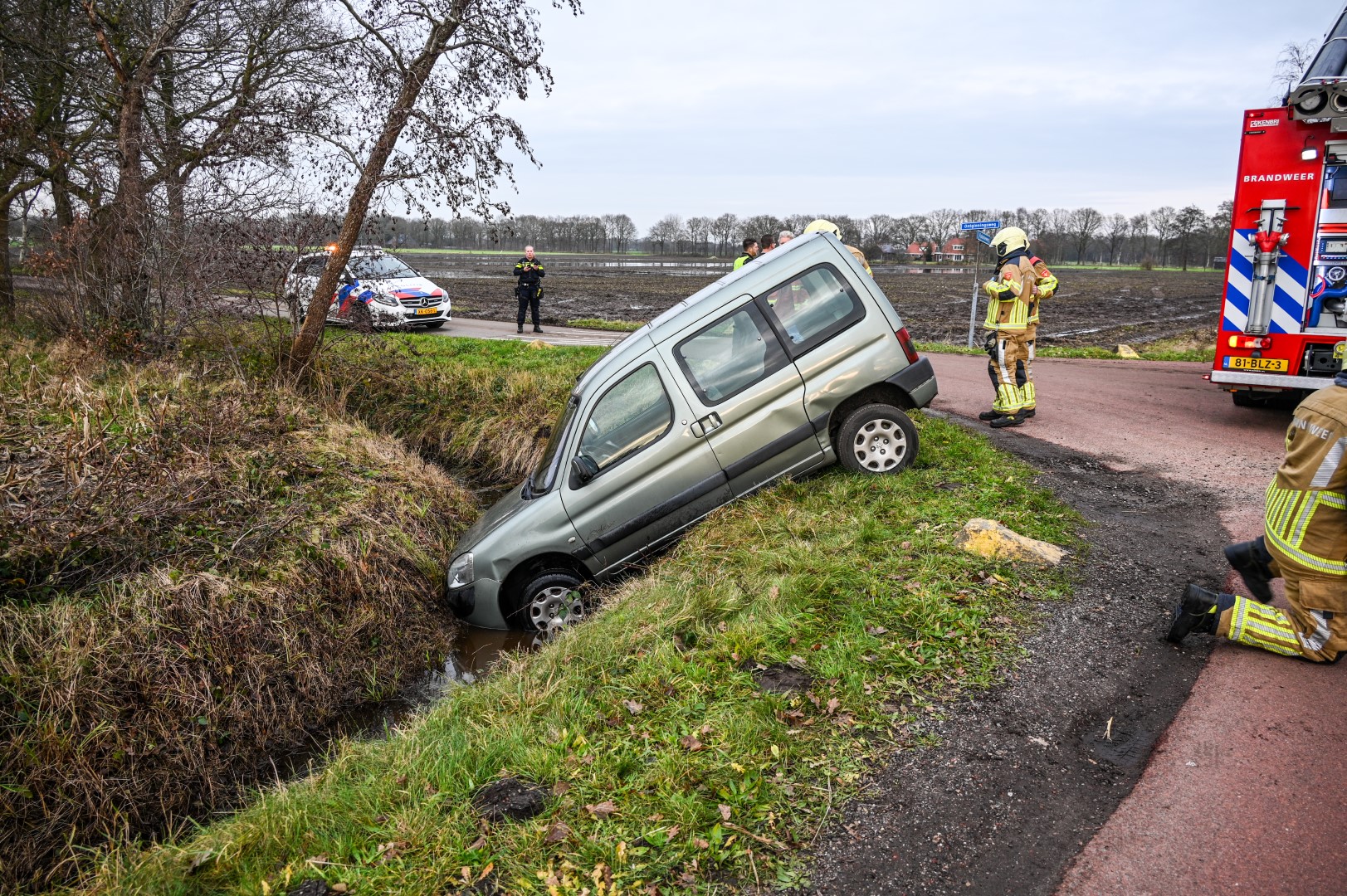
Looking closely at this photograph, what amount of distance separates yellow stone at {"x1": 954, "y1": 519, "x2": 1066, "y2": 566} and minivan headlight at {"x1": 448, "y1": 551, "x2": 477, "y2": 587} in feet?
11.9

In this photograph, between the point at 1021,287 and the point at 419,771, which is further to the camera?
the point at 1021,287

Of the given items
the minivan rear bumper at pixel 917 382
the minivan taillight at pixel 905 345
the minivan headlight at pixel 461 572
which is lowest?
the minivan headlight at pixel 461 572

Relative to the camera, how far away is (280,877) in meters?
3.33

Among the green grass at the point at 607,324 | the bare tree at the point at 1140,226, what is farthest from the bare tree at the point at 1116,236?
the green grass at the point at 607,324

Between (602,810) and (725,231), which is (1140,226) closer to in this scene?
(725,231)

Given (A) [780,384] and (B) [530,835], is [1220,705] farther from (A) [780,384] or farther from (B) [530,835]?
(A) [780,384]

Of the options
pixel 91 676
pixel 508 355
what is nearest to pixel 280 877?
pixel 91 676

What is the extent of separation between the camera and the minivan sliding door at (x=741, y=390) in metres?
6.55

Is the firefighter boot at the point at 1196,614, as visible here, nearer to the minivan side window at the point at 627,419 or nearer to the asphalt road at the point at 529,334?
the minivan side window at the point at 627,419

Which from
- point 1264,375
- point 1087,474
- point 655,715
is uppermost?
point 1264,375

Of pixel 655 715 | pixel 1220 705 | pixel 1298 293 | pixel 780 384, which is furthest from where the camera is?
pixel 1298 293

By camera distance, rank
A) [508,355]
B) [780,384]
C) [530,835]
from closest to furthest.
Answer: [530,835], [780,384], [508,355]

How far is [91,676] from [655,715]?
3.75 metres

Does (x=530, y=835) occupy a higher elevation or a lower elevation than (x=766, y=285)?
lower
